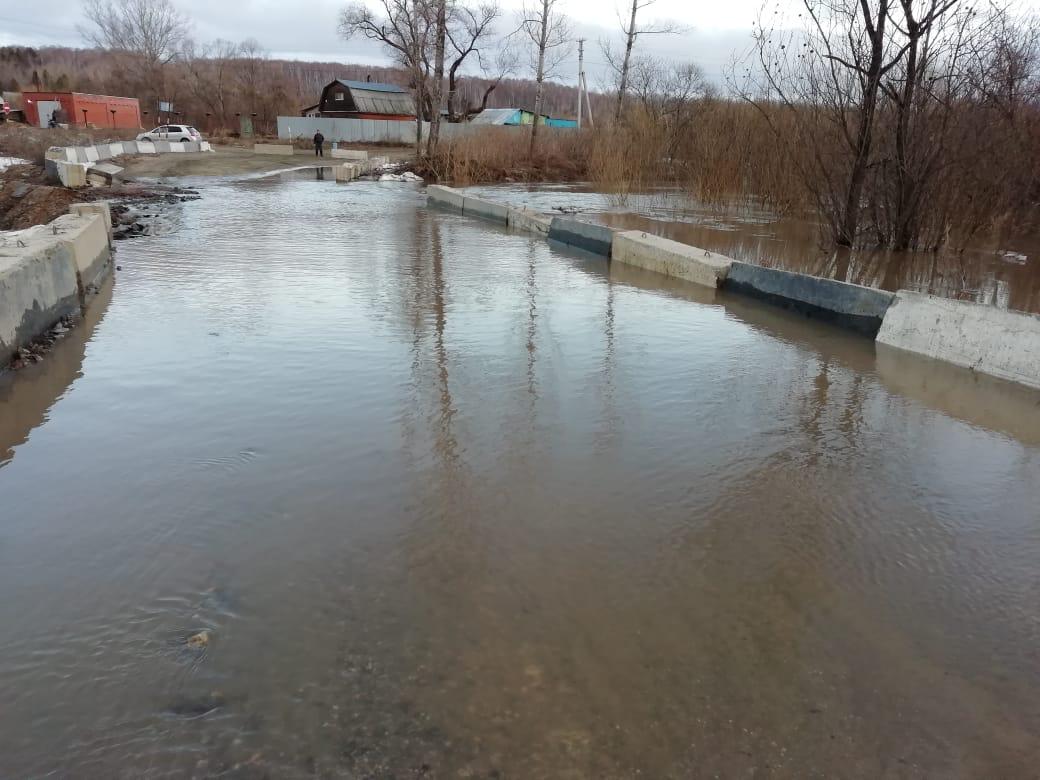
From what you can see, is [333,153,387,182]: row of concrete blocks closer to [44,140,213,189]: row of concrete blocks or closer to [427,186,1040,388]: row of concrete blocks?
[44,140,213,189]: row of concrete blocks

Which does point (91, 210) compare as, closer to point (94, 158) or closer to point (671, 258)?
point (671, 258)

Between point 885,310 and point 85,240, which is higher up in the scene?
point 85,240

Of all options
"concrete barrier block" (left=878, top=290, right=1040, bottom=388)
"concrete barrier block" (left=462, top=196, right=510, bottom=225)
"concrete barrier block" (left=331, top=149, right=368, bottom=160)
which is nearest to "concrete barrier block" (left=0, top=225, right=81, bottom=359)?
"concrete barrier block" (left=878, top=290, right=1040, bottom=388)

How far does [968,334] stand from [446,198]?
38.4ft

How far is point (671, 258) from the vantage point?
848cm

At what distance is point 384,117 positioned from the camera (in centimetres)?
5516

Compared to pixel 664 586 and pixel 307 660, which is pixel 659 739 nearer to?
pixel 664 586

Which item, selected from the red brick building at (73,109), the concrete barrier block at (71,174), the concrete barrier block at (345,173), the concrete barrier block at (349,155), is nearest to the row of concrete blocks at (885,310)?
the concrete barrier block at (71,174)

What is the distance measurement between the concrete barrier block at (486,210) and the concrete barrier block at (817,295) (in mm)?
6078

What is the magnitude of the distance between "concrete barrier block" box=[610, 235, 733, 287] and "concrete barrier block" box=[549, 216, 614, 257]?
28cm

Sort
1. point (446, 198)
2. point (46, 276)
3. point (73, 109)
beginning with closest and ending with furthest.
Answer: point (46, 276)
point (446, 198)
point (73, 109)

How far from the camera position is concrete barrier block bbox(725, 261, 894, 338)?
20.2 feet

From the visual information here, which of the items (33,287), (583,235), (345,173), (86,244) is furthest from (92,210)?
(345,173)

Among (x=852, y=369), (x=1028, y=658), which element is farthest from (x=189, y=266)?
(x=1028, y=658)
